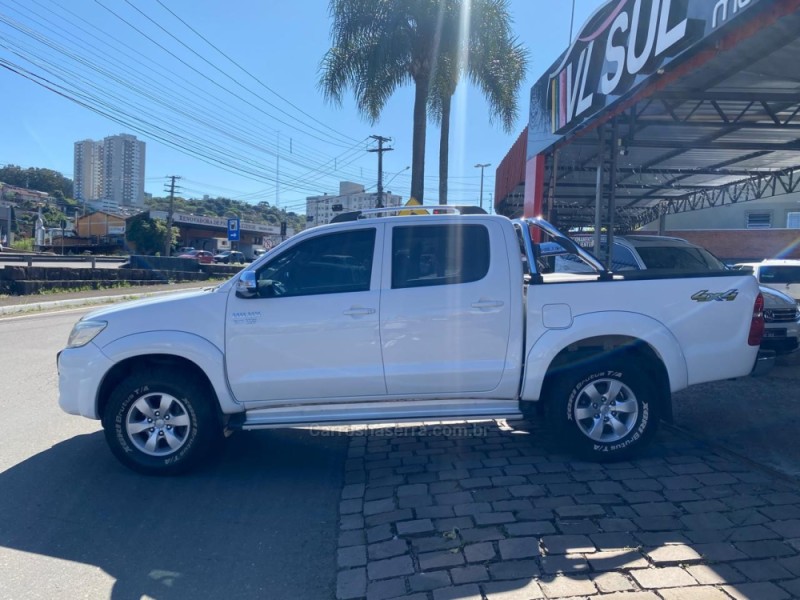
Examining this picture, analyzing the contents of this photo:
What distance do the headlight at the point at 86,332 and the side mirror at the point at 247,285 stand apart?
1071 mm

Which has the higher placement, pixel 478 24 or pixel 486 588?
pixel 478 24

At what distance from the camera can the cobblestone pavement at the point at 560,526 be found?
11.5 ft

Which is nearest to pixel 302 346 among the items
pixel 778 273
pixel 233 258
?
pixel 778 273

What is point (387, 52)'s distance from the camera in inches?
670

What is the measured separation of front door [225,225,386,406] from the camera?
5117 millimetres

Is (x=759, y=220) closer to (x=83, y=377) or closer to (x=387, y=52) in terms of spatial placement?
(x=387, y=52)

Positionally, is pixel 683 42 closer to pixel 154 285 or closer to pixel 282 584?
pixel 282 584

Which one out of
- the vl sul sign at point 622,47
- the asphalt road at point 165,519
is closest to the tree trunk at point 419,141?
the vl sul sign at point 622,47

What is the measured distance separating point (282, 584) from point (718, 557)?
243 centimetres

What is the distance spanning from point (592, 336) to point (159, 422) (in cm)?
343

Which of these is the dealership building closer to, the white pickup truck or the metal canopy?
the metal canopy

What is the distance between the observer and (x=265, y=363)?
5121 millimetres

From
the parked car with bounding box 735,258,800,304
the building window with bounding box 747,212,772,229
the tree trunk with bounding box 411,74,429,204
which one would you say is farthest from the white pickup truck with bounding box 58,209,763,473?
the building window with bounding box 747,212,772,229

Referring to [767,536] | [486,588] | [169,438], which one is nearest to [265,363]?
[169,438]
